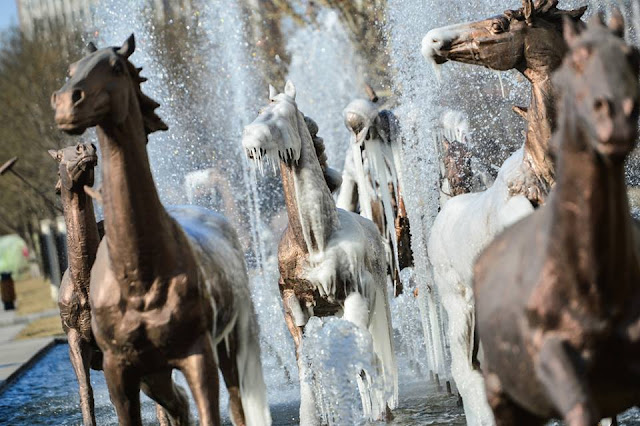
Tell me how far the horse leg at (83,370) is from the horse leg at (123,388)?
2838mm

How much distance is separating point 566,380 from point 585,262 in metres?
0.37

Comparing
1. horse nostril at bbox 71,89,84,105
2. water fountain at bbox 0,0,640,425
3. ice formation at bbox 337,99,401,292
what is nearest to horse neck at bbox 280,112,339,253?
water fountain at bbox 0,0,640,425

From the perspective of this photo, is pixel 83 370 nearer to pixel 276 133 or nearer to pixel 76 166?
pixel 76 166

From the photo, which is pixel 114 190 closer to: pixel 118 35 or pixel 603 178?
pixel 603 178

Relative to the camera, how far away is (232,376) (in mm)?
6570

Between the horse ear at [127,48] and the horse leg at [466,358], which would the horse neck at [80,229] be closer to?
the horse leg at [466,358]

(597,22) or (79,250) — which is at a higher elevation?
(597,22)

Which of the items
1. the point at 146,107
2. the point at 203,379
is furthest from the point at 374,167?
the point at 203,379

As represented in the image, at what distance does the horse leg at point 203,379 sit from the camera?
5.48m

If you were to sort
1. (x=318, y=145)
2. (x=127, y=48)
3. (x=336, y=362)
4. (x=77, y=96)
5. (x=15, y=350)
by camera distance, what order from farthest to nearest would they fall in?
(x=15, y=350)
(x=318, y=145)
(x=336, y=362)
(x=127, y=48)
(x=77, y=96)

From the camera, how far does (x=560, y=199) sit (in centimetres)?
360

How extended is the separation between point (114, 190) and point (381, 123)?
18.6 feet

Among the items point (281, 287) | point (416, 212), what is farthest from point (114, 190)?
point (416, 212)

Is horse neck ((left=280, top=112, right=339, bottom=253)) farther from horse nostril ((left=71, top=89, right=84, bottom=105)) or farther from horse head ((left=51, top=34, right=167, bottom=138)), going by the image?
horse nostril ((left=71, top=89, right=84, bottom=105))
